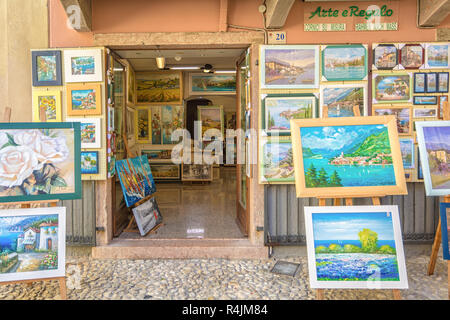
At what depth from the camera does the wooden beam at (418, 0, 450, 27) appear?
3.29m

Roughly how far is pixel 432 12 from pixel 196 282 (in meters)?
3.90

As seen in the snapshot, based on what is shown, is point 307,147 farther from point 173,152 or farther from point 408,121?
point 173,152

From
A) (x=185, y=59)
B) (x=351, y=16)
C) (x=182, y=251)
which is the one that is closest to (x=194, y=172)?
(x=185, y=59)

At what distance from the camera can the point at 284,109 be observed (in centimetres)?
353

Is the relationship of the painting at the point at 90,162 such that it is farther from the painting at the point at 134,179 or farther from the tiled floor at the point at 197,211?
the tiled floor at the point at 197,211

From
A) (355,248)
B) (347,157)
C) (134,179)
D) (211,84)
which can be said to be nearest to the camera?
(355,248)

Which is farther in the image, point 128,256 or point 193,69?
point 193,69

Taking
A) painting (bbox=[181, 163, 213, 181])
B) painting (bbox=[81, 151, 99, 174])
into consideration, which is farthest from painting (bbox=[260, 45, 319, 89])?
painting (bbox=[181, 163, 213, 181])

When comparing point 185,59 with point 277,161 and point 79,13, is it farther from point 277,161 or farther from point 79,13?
point 277,161

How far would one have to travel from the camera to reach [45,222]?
2.61m

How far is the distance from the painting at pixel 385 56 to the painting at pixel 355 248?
1890 millimetres

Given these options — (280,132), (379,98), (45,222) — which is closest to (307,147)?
(280,132)

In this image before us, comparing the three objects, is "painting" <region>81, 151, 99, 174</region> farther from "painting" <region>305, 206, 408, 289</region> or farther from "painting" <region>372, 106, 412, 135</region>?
"painting" <region>372, 106, 412, 135</region>

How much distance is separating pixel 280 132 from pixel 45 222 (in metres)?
2.55
